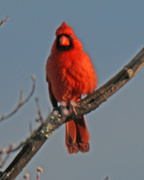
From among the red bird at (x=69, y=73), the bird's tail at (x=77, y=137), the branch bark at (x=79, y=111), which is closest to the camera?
the branch bark at (x=79, y=111)

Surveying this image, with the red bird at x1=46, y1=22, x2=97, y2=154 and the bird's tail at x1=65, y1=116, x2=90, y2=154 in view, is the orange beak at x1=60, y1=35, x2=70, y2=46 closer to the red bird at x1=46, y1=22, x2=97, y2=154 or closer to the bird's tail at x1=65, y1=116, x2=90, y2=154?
the red bird at x1=46, y1=22, x2=97, y2=154

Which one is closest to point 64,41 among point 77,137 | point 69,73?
point 69,73

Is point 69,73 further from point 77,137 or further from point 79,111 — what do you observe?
point 79,111

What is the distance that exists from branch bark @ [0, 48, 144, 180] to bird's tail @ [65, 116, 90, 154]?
1081 millimetres

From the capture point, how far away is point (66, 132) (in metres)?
3.64

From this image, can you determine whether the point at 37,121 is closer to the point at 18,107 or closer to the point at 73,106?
the point at 18,107

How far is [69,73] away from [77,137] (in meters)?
0.72

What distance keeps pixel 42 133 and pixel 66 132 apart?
147cm

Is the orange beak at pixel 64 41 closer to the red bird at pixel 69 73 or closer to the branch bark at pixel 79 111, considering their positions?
the red bird at pixel 69 73

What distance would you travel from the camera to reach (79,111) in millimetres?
2457

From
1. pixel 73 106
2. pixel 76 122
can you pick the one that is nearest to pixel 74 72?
pixel 76 122

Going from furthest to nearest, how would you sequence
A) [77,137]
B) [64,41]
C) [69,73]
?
[77,137] → [64,41] → [69,73]

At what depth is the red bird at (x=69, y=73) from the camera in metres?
3.34

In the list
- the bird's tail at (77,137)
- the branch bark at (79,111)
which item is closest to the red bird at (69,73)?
the bird's tail at (77,137)
